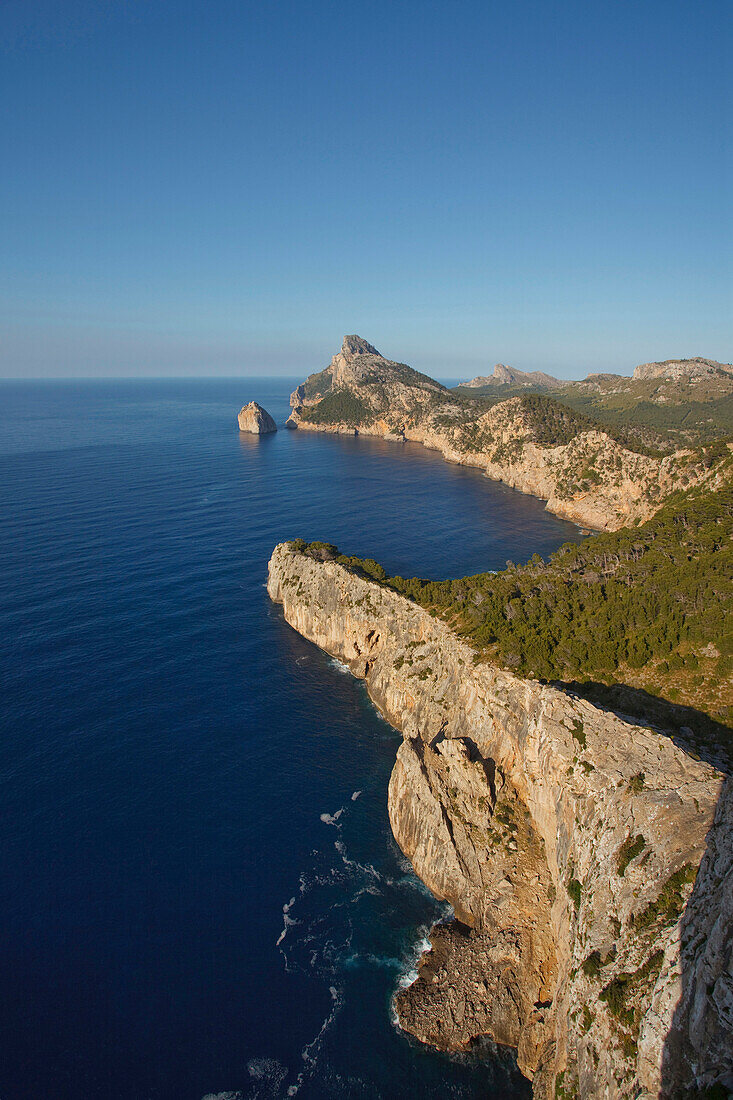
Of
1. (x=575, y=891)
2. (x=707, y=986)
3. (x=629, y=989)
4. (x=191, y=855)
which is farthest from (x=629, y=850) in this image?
(x=191, y=855)

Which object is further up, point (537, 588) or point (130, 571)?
point (537, 588)

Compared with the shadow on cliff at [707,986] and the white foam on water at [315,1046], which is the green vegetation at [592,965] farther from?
the white foam on water at [315,1046]

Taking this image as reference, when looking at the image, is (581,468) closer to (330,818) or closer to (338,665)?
(338,665)

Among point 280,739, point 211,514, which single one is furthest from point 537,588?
point 211,514

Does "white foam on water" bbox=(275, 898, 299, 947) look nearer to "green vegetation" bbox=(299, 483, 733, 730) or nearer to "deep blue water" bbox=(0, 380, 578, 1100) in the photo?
"deep blue water" bbox=(0, 380, 578, 1100)

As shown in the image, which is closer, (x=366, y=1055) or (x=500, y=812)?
(x=366, y=1055)

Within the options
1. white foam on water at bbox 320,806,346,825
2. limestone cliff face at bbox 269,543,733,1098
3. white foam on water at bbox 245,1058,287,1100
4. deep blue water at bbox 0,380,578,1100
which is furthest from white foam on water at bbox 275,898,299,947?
limestone cliff face at bbox 269,543,733,1098

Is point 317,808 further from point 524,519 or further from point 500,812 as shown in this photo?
point 524,519
